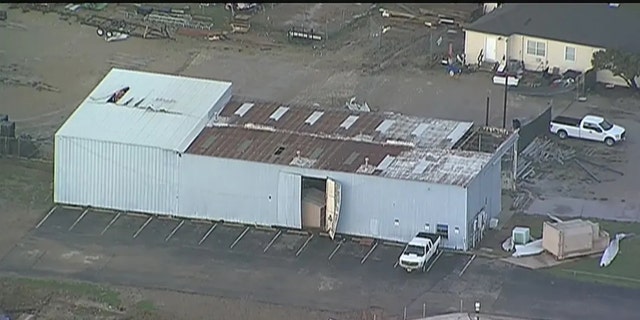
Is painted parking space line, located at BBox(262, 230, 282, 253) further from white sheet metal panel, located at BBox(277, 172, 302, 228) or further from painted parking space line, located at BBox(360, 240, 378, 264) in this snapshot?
painted parking space line, located at BBox(360, 240, 378, 264)

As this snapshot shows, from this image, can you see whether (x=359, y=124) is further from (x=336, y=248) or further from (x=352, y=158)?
(x=336, y=248)

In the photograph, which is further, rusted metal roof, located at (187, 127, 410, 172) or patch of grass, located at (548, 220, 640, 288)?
rusted metal roof, located at (187, 127, 410, 172)

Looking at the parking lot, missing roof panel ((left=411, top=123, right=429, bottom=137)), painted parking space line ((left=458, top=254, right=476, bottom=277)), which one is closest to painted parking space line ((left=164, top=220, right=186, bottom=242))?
the parking lot

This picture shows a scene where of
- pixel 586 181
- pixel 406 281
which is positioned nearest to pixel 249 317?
pixel 406 281

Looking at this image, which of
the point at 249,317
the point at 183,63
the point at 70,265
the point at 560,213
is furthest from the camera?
the point at 183,63

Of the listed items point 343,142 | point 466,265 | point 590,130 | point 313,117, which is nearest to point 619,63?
point 590,130

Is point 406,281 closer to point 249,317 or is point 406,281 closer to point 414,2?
point 249,317

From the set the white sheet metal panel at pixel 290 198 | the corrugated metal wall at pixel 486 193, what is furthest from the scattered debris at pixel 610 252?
the white sheet metal panel at pixel 290 198
